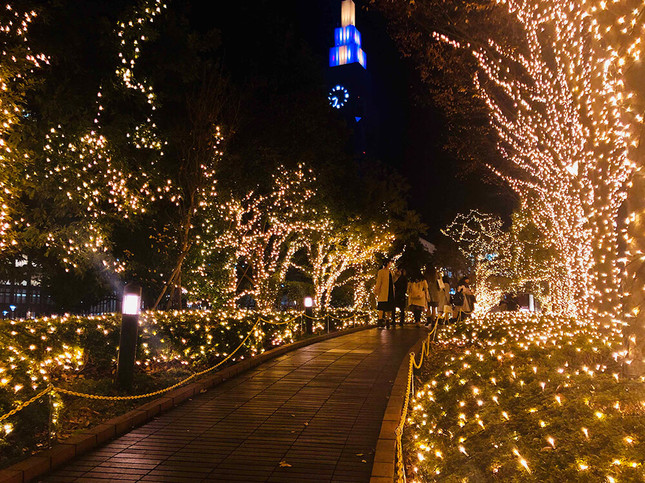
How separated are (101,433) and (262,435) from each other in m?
1.57

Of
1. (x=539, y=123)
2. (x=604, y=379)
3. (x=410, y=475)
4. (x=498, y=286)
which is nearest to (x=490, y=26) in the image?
(x=539, y=123)

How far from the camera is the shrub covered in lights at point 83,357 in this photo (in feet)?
18.7

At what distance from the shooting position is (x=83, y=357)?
8547mm

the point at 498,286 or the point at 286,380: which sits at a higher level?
the point at 498,286

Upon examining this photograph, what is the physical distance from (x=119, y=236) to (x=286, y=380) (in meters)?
10.3

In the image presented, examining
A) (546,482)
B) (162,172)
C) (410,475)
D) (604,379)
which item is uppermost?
(162,172)

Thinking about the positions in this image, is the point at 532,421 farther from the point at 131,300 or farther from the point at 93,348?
the point at 93,348

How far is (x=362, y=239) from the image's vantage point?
21938 millimetres

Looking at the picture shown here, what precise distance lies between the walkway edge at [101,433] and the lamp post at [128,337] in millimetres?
568

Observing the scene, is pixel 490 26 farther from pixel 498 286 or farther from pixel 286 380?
pixel 498 286

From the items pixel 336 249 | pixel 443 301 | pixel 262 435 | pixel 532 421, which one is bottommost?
pixel 262 435

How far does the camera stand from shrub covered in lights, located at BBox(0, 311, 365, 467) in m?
5.70

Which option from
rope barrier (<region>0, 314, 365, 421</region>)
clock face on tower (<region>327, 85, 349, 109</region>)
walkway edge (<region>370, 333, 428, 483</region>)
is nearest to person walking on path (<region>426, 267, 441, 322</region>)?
rope barrier (<region>0, 314, 365, 421</region>)

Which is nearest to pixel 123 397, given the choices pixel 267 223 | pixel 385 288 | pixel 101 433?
pixel 101 433
